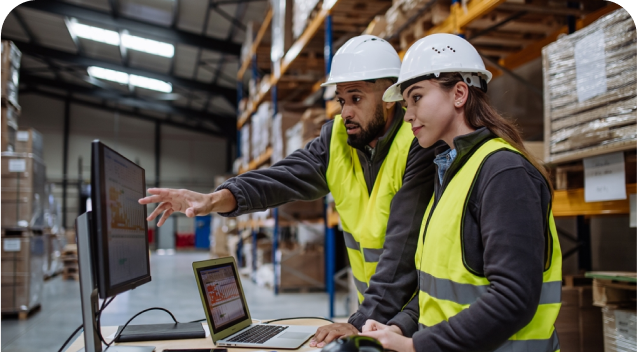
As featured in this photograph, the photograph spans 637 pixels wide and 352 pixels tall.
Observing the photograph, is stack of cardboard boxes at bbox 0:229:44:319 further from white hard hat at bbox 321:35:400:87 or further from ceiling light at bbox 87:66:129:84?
ceiling light at bbox 87:66:129:84

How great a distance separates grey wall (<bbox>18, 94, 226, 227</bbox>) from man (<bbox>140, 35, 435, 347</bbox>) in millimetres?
23795

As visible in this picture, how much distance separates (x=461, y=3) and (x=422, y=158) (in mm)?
2415

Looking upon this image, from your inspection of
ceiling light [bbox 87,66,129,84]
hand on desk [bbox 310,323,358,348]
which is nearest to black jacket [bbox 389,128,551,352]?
hand on desk [bbox 310,323,358,348]

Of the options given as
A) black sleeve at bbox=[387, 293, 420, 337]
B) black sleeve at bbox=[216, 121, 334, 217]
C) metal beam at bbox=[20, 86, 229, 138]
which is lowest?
black sleeve at bbox=[387, 293, 420, 337]

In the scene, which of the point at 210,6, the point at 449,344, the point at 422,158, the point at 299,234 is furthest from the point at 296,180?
the point at 210,6

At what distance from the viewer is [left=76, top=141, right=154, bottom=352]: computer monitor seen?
1.51 metres

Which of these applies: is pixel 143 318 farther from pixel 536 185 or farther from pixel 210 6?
pixel 210 6

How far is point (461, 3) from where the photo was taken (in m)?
4.12

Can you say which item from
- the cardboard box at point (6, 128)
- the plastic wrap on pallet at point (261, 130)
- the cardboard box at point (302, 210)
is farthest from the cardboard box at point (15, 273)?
the plastic wrap on pallet at point (261, 130)

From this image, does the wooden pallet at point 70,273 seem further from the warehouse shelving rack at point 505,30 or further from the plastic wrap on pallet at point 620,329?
the plastic wrap on pallet at point 620,329

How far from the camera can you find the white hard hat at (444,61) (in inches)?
72.1

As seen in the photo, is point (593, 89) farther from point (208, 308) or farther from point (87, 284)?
point (87, 284)

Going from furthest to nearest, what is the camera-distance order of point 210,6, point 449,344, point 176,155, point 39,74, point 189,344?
point 176,155
point 39,74
point 210,6
point 189,344
point 449,344

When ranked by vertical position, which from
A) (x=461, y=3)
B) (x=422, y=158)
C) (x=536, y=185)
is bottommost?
(x=536, y=185)
